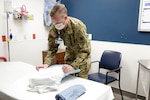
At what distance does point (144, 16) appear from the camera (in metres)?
2.46

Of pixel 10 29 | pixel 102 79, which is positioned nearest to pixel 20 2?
pixel 10 29

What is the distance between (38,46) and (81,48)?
200 centimetres

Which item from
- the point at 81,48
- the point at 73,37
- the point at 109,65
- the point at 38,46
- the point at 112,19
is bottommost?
the point at 109,65

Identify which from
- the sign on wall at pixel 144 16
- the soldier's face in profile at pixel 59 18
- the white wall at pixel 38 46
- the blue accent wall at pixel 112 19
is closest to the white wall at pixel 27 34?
the white wall at pixel 38 46

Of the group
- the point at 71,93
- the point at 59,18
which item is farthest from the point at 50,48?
the point at 71,93

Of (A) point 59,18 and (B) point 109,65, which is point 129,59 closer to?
(B) point 109,65

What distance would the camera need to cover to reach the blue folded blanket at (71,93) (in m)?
1.08

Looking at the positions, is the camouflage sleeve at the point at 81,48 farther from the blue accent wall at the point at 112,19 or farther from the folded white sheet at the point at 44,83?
the blue accent wall at the point at 112,19

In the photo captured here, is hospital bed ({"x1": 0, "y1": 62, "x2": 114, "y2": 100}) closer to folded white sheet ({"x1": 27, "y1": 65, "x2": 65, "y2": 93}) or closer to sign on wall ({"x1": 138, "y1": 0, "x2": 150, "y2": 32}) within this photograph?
folded white sheet ({"x1": 27, "y1": 65, "x2": 65, "y2": 93})

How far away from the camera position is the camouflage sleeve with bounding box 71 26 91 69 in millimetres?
1545

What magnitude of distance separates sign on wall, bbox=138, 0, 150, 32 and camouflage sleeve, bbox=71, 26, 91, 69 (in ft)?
4.52

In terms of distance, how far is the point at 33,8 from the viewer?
10.3 feet

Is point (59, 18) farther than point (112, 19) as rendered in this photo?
No

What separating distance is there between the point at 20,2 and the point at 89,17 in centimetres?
141
